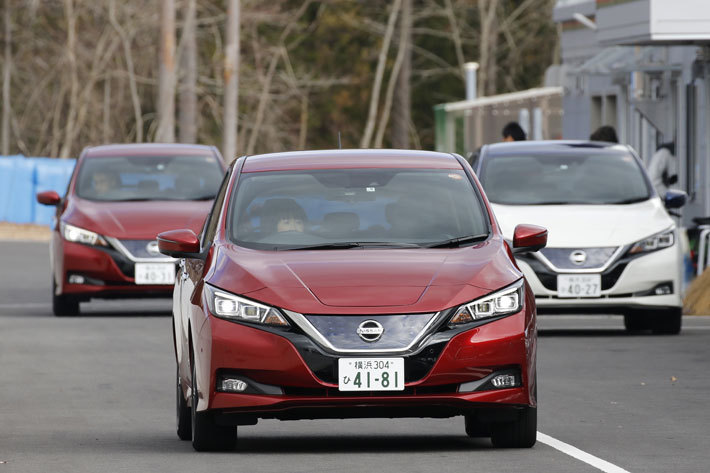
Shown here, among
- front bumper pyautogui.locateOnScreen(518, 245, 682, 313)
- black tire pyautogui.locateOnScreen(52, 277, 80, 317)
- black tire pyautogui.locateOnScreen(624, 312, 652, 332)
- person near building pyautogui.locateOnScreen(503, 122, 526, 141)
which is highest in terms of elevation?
person near building pyautogui.locateOnScreen(503, 122, 526, 141)

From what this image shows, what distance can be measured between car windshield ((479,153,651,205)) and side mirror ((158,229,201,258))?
7825mm

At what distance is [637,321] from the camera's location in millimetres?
18062

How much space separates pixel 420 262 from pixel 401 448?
108cm

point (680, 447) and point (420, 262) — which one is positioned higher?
point (420, 262)

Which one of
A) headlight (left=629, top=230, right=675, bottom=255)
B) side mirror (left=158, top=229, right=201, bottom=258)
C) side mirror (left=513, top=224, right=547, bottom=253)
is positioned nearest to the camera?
side mirror (left=158, top=229, right=201, bottom=258)

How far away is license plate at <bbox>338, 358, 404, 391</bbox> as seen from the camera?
9.09 m

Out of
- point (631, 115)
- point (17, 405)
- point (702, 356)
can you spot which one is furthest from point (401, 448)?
point (631, 115)

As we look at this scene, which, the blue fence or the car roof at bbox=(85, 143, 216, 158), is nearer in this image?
the car roof at bbox=(85, 143, 216, 158)

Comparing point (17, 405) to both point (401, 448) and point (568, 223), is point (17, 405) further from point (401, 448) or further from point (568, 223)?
point (568, 223)

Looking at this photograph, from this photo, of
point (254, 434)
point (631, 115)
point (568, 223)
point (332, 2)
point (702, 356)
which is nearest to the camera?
point (254, 434)

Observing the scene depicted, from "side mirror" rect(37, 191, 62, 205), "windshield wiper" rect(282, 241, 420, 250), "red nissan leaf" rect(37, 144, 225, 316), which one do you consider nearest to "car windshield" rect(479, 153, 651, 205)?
"red nissan leaf" rect(37, 144, 225, 316)

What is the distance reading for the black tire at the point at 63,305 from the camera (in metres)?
20.5

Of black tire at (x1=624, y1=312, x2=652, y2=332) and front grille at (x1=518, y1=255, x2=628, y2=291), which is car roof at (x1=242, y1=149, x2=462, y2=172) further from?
black tire at (x1=624, y1=312, x2=652, y2=332)

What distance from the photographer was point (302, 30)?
270ft
